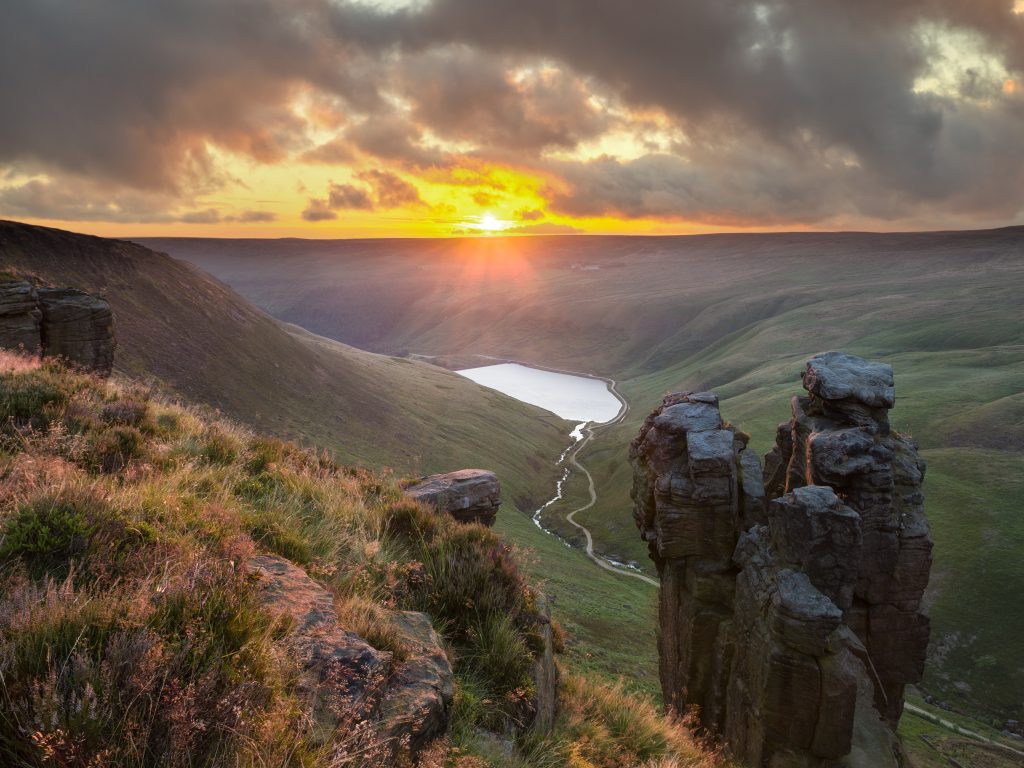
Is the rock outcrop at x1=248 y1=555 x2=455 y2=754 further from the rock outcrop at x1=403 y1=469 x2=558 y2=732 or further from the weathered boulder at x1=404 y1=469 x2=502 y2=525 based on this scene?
the weathered boulder at x1=404 y1=469 x2=502 y2=525

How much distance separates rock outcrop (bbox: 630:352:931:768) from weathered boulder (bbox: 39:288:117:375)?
2928 cm

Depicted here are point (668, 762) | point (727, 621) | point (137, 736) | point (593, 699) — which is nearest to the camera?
point (137, 736)

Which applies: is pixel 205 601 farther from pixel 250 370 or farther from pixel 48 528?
pixel 250 370

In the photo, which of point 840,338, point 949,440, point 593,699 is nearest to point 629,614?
point 593,699

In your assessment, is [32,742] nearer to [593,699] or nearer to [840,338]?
[593,699]

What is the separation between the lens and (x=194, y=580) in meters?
5.69

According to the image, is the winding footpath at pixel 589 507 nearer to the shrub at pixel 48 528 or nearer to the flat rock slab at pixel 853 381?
the flat rock slab at pixel 853 381

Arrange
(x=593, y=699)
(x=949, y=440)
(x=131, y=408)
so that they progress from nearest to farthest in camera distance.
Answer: (x=593, y=699) → (x=131, y=408) → (x=949, y=440)

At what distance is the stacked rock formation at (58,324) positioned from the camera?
2802cm

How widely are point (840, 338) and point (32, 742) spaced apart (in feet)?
655

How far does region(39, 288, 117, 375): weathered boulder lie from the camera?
3050 centimetres

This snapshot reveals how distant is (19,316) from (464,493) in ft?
80.7

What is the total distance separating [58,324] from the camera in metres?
30.9

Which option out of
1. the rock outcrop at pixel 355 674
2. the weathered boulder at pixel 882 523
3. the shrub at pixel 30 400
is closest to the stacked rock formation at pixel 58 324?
the shrub at pixel 30 400
